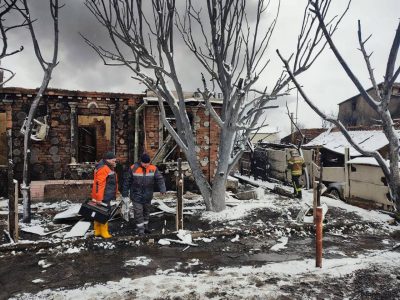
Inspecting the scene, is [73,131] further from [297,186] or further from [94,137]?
Result: [297,186]

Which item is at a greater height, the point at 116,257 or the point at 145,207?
the point at 145,207

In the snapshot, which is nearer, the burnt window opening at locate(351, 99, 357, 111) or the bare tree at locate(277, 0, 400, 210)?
the bare tree at locate(277, 0, 400, 210)

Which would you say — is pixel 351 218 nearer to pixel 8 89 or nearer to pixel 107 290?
pixel 107 290

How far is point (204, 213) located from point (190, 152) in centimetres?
176

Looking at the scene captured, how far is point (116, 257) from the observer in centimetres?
522

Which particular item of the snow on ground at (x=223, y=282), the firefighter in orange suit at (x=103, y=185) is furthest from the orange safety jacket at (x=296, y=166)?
the firefighter in orange suit at (x=103, y=185)

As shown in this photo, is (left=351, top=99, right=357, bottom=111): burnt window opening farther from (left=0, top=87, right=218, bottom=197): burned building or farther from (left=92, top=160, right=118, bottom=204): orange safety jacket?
(left=92, top=160, right=118, bottom=204): orange safety jacket

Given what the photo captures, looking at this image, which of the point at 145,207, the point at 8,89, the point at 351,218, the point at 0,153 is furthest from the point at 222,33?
the point at 0,153

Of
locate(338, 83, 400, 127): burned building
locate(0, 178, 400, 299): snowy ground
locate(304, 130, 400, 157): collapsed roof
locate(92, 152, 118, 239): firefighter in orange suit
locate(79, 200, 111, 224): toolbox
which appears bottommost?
locate(0, 178, 400, 299): snowy ground

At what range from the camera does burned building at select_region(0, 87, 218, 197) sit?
34.0ft

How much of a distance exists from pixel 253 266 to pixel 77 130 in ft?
28.4

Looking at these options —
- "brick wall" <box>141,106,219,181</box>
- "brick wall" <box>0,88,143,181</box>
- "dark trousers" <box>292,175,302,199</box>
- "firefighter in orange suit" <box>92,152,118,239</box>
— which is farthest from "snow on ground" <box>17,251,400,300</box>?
"brick wall" <box>0,88,143,181</box>

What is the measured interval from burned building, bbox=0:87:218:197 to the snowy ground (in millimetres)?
4956

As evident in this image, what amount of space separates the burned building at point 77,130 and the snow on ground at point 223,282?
7171 millimetres
